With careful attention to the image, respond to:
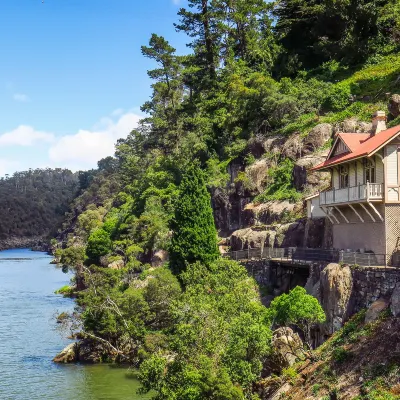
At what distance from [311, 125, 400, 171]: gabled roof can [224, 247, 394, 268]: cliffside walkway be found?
573 centimetres

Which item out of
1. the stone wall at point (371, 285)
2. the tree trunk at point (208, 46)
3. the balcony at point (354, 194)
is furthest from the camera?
the tree trunk at point (208, 46)

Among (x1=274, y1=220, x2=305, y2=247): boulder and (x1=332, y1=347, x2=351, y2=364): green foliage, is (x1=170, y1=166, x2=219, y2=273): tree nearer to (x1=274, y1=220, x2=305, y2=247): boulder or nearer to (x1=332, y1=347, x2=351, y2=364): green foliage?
(x1=274, y1=220, x2=305, y2=247): boulder

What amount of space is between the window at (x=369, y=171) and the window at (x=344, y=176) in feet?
8.56

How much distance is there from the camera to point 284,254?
137 ft

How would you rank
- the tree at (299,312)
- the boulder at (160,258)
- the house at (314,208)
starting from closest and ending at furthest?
the tree at (299,312) → the house at (314,208) → the boulder at (160,258)

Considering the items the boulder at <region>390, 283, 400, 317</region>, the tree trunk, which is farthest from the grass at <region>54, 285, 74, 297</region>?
the boulder at <region>390, 283, 400, 317</region>

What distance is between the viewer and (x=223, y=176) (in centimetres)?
5928

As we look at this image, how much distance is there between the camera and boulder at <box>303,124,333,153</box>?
50562mm

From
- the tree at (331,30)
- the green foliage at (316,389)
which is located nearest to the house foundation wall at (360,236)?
the green foliage at (316,389)

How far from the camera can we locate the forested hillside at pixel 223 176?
27.0 meters

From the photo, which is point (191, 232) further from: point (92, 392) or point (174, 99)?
point (174, 99)

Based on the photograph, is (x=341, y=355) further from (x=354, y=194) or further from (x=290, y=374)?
(x=354, y=194)

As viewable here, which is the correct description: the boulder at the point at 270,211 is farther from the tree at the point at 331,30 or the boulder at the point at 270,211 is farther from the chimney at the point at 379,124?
the tree at the point at 331,30

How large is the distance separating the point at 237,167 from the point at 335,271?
28.7 metres
